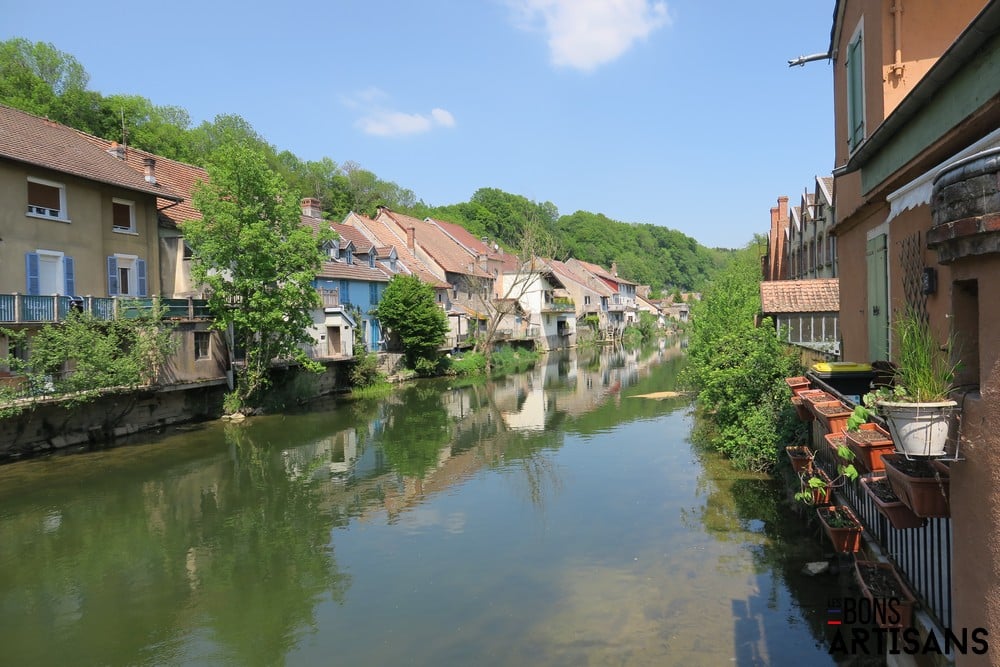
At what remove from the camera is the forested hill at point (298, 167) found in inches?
1628

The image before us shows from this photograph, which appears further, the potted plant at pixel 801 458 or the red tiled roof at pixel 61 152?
the red tiled roof at pixel 61 152

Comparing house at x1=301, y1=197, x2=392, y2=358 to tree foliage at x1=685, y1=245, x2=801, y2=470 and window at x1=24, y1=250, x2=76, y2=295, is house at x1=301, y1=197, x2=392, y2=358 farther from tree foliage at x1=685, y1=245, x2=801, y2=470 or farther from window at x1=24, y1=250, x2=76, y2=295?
tree foliage at x1=685, y1=245, x2=801, y2=470

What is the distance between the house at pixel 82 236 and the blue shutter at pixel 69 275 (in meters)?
0.03

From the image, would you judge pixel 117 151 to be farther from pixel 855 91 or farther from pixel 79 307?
pixel 855 91

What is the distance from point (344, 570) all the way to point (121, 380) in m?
13.9

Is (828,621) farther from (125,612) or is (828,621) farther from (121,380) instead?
(121,380)

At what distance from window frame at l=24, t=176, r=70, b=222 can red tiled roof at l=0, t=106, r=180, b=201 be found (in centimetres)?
69

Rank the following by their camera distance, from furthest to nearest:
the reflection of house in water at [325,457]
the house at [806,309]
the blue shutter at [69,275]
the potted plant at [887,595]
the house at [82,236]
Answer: the blue shutter at [69,275], the house at [82,236], the house at [806,309], the reflection of house in water at [325,457], the potted plant at [887,595]

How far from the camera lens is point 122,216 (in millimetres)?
26156

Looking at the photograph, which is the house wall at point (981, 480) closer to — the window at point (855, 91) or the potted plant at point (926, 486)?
the potted plant at point (926, 486)

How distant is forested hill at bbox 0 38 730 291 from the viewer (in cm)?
4134

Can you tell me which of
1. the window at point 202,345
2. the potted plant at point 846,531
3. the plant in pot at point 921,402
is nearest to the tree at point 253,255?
the window at point 202,345

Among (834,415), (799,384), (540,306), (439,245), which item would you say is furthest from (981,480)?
(540,306)

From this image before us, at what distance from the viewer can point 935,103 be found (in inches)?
234
